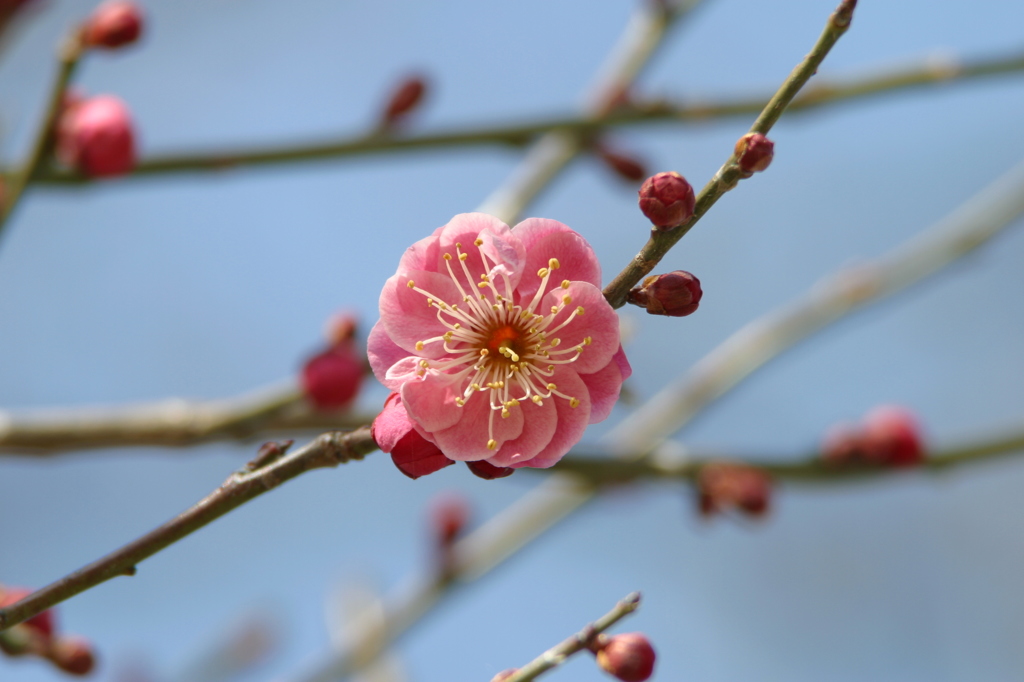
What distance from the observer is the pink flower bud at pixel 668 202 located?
2.22 ft

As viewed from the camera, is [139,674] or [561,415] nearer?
[561,415]

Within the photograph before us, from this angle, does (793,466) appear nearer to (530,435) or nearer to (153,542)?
(530,435)

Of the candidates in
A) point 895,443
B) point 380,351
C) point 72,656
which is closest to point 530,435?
point 380,351

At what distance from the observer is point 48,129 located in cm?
126

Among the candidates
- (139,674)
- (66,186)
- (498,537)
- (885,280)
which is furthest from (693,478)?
(139,674)

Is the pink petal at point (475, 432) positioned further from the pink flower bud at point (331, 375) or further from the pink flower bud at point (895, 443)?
the pink flower bud at point (895, 443)

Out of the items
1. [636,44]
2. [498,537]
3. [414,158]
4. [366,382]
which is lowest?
[498,537]

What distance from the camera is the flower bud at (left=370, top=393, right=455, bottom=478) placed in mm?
696

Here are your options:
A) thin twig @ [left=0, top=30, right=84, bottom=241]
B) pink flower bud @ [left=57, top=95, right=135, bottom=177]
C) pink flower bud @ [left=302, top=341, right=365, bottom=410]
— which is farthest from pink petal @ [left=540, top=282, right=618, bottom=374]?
pink flower bud @ [left=57, top=95, right=135, bottom=177]

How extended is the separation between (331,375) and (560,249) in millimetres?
658

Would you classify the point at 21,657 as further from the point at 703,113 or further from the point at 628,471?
the point at 703,113

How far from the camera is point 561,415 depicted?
803mm

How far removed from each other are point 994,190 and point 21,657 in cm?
210

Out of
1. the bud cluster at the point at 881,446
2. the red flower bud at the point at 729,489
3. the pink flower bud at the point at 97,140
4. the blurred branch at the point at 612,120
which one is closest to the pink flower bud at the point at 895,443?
the bud cluster at the point at 881,446
